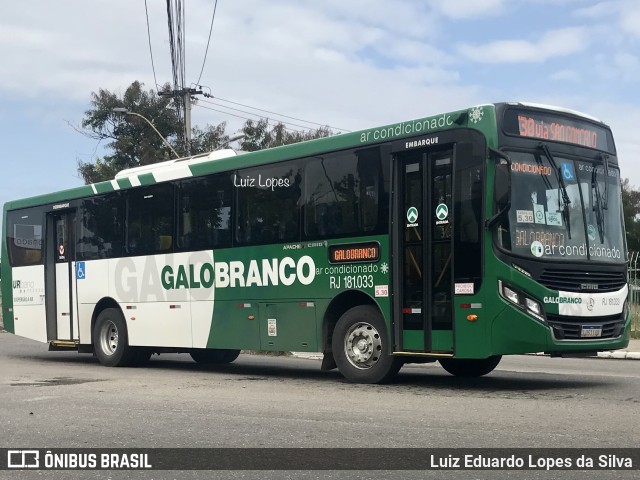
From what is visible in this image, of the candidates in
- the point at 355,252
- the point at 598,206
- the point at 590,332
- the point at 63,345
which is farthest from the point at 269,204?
the point at 63,345

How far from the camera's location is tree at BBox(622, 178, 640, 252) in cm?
6775

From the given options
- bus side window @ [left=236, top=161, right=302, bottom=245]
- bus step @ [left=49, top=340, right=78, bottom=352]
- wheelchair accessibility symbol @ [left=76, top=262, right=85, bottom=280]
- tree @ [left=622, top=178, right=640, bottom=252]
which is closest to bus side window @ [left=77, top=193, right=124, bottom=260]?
wheelchair accessibility symbol @ [left=76, top=262, right=85, bottom=280]

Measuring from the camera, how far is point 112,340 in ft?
55.8

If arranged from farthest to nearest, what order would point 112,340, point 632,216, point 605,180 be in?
point 632,216 → point 112,340 → point 605,180

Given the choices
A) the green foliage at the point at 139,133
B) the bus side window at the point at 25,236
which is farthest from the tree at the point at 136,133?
the bus side window at the point at 25,236

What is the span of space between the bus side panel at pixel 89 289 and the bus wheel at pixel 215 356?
81.9 inches

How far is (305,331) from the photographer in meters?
12.9

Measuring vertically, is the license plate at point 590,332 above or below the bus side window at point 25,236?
below

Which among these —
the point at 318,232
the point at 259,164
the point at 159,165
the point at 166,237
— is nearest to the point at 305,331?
the point at 318,232

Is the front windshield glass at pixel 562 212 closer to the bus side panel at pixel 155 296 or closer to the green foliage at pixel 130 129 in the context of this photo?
the bus side panel at pixel 155 296

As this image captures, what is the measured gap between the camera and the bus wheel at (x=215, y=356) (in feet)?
56.4

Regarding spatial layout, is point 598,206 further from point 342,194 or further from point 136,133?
point 136,133

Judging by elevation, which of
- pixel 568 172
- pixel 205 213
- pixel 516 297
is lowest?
pixel 516 297

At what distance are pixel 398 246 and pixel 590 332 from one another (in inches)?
101
